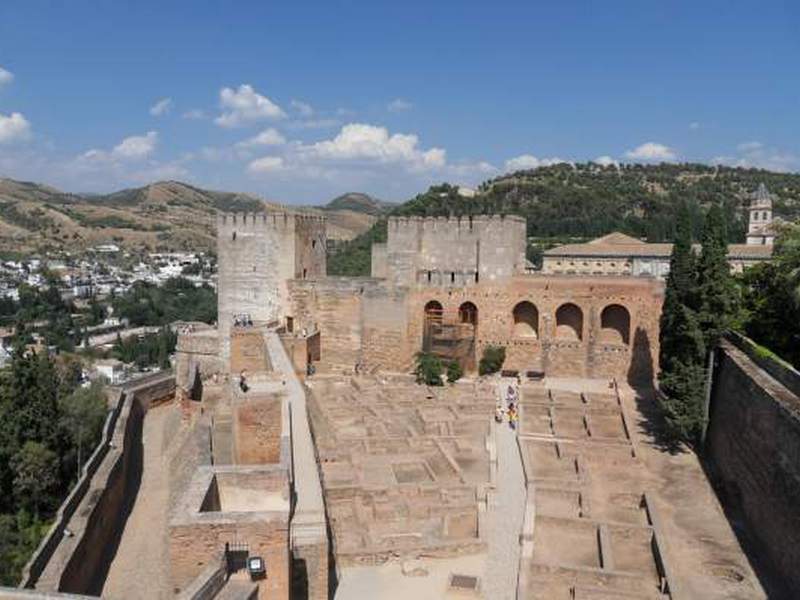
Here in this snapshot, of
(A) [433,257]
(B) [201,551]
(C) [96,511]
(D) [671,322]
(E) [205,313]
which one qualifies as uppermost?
(A) [433,257]

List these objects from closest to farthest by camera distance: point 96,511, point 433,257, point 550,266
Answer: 1. point 96,511
2. point 433,257
3. point 550,266

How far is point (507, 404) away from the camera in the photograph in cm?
1712

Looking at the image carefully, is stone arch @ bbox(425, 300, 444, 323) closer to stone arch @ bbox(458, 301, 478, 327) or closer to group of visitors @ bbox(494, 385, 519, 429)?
stone arch @ bbox(458, 301, 478, 327)

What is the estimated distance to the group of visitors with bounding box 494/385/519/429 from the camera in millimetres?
16000

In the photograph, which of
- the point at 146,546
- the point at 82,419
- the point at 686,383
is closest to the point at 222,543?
the point at 146,546

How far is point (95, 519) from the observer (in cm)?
1183

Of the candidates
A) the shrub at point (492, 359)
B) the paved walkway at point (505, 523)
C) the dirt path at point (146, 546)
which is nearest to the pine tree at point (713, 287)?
the paved walkway at point (505, 523)

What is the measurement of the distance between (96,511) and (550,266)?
32656mm

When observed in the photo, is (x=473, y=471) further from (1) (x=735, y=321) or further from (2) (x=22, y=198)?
(2) (x=22, y=198)

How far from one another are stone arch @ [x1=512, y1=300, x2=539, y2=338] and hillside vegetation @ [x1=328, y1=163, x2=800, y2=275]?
2223 cm

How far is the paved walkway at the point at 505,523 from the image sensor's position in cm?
926

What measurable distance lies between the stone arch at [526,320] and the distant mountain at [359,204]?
140m

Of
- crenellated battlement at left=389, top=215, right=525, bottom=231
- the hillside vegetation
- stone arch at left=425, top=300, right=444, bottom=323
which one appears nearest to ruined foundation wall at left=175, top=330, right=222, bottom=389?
stone arch at left=425, top=300, right=444, bottom=323

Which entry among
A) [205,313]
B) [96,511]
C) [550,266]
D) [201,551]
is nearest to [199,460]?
[96,511]
